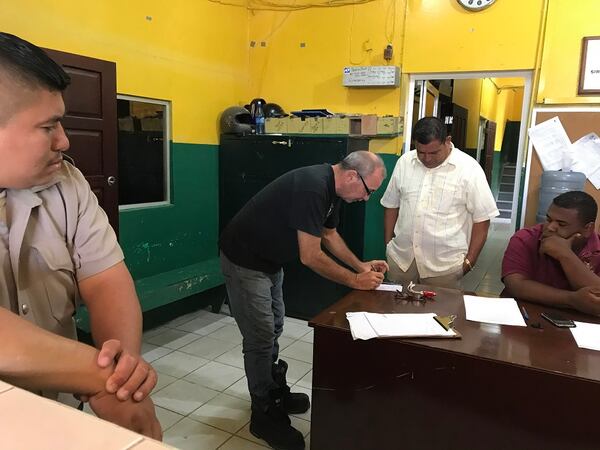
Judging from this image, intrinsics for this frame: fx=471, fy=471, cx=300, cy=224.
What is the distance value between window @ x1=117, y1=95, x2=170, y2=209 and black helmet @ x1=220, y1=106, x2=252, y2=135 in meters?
0.59

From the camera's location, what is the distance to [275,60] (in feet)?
15.0

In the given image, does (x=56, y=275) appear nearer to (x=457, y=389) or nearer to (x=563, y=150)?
(x=457, y=389)

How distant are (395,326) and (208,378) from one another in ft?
5.44

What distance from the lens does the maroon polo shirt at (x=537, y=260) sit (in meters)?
2.19

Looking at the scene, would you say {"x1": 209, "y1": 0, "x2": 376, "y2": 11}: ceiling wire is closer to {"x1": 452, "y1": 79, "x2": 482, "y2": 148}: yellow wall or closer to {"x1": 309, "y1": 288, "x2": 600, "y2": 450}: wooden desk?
{"x1": 309, "y1": 288, "x2": 600, "y2": 450}: wooden desk

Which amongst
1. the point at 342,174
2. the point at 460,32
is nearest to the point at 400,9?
the point at 460,32

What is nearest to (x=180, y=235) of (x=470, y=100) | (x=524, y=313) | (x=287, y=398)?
(x=287, y=398)

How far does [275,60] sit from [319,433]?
363 centimetres

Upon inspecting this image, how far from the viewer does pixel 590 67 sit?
349 cm

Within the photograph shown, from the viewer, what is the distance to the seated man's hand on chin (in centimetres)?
76

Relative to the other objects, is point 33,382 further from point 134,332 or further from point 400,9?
point 400,9

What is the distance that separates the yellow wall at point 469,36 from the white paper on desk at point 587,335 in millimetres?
2545

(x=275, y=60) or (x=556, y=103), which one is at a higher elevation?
(x=275, y=60)

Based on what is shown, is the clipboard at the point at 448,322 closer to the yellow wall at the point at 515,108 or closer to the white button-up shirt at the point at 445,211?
the white button-up shirt at the point at 445,211
